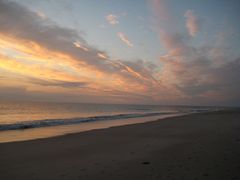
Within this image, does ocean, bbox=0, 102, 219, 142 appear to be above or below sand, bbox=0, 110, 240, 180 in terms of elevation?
above

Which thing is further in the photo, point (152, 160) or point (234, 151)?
point (234, 151)

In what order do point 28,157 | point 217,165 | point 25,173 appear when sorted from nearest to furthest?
1. point 25,173
2. point 217,165
3. point 28,157

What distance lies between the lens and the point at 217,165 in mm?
5246

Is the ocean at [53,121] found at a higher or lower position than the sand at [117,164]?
higher

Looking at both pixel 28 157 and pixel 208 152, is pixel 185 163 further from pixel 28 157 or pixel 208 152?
pixel 28 157

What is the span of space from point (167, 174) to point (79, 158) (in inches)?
129

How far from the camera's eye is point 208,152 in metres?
6.71

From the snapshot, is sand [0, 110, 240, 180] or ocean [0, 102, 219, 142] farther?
ocean [0, 102, 219, 142]

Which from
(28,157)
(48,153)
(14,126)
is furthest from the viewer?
(14,126)

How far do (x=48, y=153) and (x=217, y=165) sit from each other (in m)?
6.19

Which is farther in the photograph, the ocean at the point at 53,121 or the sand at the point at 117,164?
the ocean at the point at 53,121

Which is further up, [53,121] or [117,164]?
[53,121]

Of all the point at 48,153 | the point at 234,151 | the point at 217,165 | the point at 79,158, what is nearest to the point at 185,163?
the point at 217,165

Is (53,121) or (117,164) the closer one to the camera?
(117,164)
